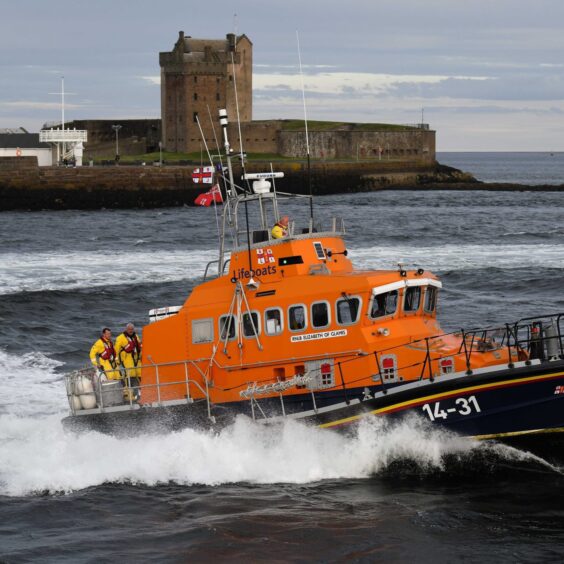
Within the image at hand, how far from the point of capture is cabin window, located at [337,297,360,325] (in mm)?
14344

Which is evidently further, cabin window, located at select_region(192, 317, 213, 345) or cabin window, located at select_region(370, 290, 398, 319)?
cabin window, located at select_region(192, 317, 213, 345)

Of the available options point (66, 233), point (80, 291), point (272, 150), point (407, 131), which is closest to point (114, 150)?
point (272, 150)

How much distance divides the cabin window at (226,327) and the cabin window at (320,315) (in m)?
1.10

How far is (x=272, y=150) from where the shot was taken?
340ft

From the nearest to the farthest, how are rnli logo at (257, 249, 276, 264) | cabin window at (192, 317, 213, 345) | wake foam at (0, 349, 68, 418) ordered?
rnli logo at (257, 249, 276, 264) → cabin window at (192, 317, 213, 345) → wake foam at (0, 349, 68, 418)

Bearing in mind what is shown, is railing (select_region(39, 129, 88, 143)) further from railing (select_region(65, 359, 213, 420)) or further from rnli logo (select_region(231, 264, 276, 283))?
rnli logo (select_region(231, 264, 276, 283))

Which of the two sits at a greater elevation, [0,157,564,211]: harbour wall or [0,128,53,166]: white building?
[0,128,53,166]: white building

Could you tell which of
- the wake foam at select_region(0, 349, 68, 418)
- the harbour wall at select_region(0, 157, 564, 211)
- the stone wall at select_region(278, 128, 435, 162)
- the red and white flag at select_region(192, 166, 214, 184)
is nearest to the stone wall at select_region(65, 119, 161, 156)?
the stone wall at select_region(278, 128, 435, 162)

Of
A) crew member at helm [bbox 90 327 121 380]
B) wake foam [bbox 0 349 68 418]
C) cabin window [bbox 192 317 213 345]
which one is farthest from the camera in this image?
wake foam [bbox 0 349 68 418]

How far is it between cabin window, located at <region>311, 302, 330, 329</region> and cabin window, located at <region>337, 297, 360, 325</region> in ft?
0.52

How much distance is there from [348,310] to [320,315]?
0.37 meters

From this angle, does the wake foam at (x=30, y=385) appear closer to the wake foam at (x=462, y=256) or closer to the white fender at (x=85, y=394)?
the white fender at (x=85, y=394)

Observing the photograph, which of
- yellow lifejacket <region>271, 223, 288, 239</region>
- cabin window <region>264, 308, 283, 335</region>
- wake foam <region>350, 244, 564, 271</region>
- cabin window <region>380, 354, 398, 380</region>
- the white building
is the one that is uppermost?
the white building

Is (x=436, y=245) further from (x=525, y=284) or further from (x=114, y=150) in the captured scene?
(x=114, y=150)
